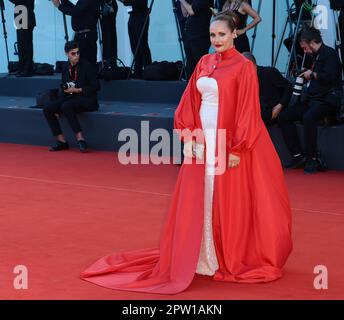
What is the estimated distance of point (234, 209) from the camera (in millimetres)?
5109

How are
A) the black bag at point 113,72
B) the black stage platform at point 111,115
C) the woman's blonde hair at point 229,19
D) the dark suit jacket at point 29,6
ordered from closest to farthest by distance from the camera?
the woman's blonde hair at point 229,19 → the black stage platform at point 111,115 → the black bag at point 113,72 → the dark suit jacket at point 29,6

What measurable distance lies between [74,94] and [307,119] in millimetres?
2889

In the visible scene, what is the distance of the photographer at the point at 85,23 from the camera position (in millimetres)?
11008

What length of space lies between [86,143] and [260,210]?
5339 mm

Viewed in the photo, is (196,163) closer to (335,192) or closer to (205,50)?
(335,192)

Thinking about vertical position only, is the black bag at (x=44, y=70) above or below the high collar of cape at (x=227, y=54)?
below

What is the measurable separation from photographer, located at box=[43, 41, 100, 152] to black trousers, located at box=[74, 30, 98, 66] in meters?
0.96

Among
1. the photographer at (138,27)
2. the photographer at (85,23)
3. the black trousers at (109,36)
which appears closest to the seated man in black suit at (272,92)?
the photographer at (138,27)

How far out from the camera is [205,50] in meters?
9.99

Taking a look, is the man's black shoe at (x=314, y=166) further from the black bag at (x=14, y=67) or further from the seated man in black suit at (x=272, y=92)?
the black bag at (x=14, y=67)

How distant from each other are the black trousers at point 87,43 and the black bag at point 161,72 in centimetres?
70

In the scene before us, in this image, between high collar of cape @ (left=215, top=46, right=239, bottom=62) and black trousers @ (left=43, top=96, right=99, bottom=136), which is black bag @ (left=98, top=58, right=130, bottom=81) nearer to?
black trousers @ (left=43, top=96, right=99, bottom=136)

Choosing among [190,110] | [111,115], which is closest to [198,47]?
[111,115]

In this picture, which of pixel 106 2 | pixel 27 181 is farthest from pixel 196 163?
pixel 106 2
